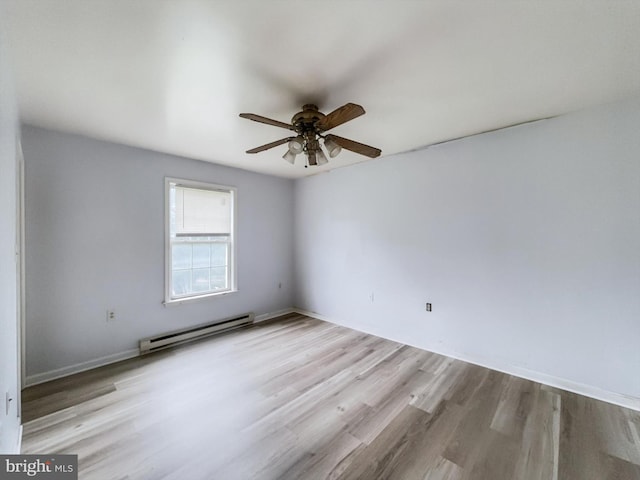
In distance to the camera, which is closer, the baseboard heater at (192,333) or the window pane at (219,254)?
the baseboard heater at (192,333)

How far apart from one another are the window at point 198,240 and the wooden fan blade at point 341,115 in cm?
→ 234

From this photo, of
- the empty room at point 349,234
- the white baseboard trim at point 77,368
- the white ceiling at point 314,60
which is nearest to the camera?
the white ceiling at point 314,60

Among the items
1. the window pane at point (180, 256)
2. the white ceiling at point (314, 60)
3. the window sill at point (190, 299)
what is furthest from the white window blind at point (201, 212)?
the white ceiling at point (314, 60)

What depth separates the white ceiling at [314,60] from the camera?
123 cm

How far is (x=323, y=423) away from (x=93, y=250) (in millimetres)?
2908

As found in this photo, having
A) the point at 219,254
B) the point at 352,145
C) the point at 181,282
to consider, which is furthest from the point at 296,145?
the point at 181,282

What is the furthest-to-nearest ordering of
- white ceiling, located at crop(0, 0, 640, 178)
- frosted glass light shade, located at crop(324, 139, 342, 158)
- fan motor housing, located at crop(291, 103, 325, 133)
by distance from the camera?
1. frosted glass light shade, located at crop(324, 139, 342, 158)
2. fan motor housing, located at crop(291, 103, 325, 133)
3. white ceiling, located at crop(0, 0, 640, 178)

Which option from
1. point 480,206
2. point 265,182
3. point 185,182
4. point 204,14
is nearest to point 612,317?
point 480,206

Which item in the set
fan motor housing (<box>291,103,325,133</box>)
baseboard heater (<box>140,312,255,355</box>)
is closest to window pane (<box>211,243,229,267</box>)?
baseboard heater (<box>140,312,255,355</box>)

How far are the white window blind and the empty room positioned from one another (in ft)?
0.10

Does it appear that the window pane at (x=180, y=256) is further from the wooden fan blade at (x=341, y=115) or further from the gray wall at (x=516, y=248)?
the wooden fan blade at (x=341, y=115)

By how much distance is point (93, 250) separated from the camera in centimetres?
273

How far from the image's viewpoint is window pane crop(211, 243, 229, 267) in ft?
12.4

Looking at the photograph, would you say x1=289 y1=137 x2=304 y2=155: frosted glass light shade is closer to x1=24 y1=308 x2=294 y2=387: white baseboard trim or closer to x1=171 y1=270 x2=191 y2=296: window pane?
x1=171 y1=270 x2=191 y2=296: window pane
